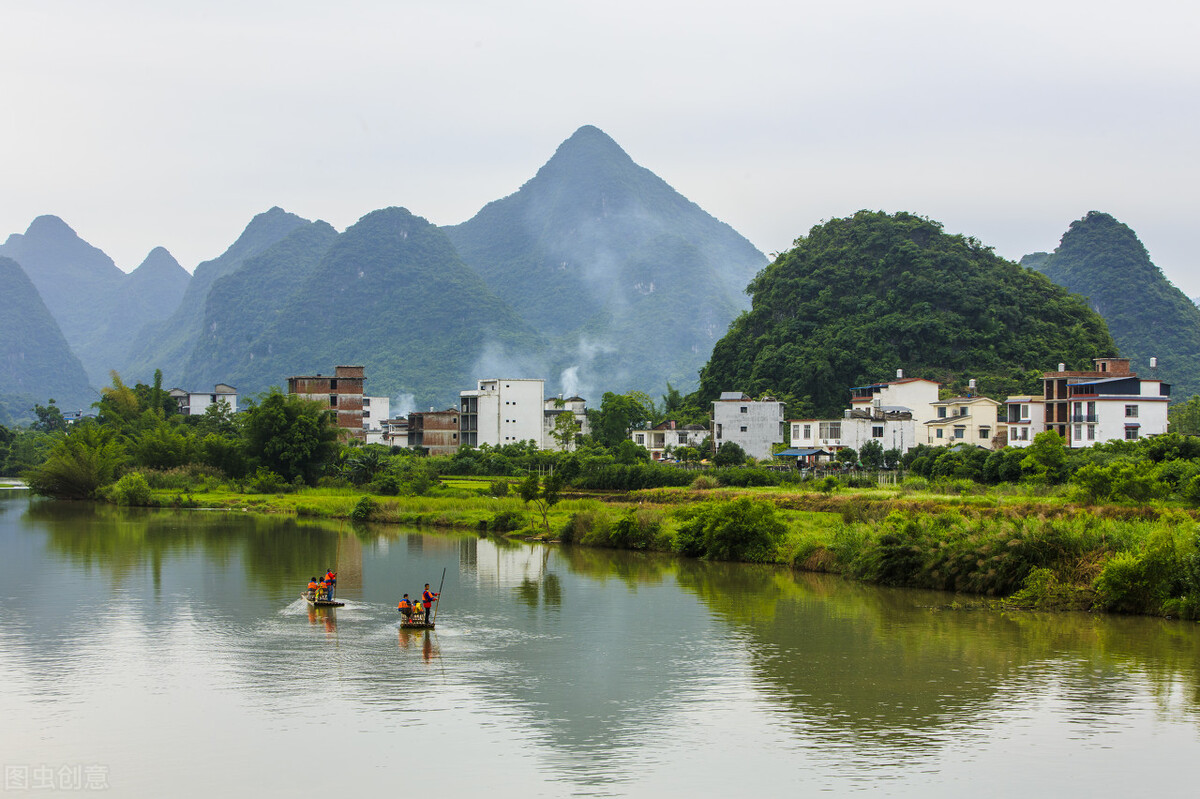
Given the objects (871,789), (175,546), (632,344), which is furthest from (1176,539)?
(632,344)

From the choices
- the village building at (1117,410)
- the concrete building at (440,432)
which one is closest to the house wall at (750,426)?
the village building at (1117,410)

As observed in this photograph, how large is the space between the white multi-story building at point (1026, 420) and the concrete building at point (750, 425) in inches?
535

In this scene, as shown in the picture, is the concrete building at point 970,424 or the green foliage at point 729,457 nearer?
the green foliage at point 729,457

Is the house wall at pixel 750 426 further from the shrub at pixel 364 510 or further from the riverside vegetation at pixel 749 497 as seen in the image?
the shrub at pixel 364 510

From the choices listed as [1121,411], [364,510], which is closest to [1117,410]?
[1121,411]

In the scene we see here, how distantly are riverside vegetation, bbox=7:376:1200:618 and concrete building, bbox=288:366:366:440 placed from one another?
19.4 feet

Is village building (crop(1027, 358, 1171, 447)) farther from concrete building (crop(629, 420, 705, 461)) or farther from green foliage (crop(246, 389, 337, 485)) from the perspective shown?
green foliage (crop(246, 389, 337, 485))

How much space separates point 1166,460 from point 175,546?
3212 cm

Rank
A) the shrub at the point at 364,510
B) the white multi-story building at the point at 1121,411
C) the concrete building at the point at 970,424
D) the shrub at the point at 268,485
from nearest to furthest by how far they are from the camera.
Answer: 1. the shrub at the point at 364,510
2. the white multi-story building at the point at 1121,411
3. the shrub at the point at 268,485
4. the concrete building at the point at 970,424

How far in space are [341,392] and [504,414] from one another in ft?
38.2

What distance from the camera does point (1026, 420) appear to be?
5750 centimetres

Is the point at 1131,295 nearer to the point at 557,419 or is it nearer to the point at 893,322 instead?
the point at 893,322

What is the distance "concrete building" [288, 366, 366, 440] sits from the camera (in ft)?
261

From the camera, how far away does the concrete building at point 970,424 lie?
195ft
